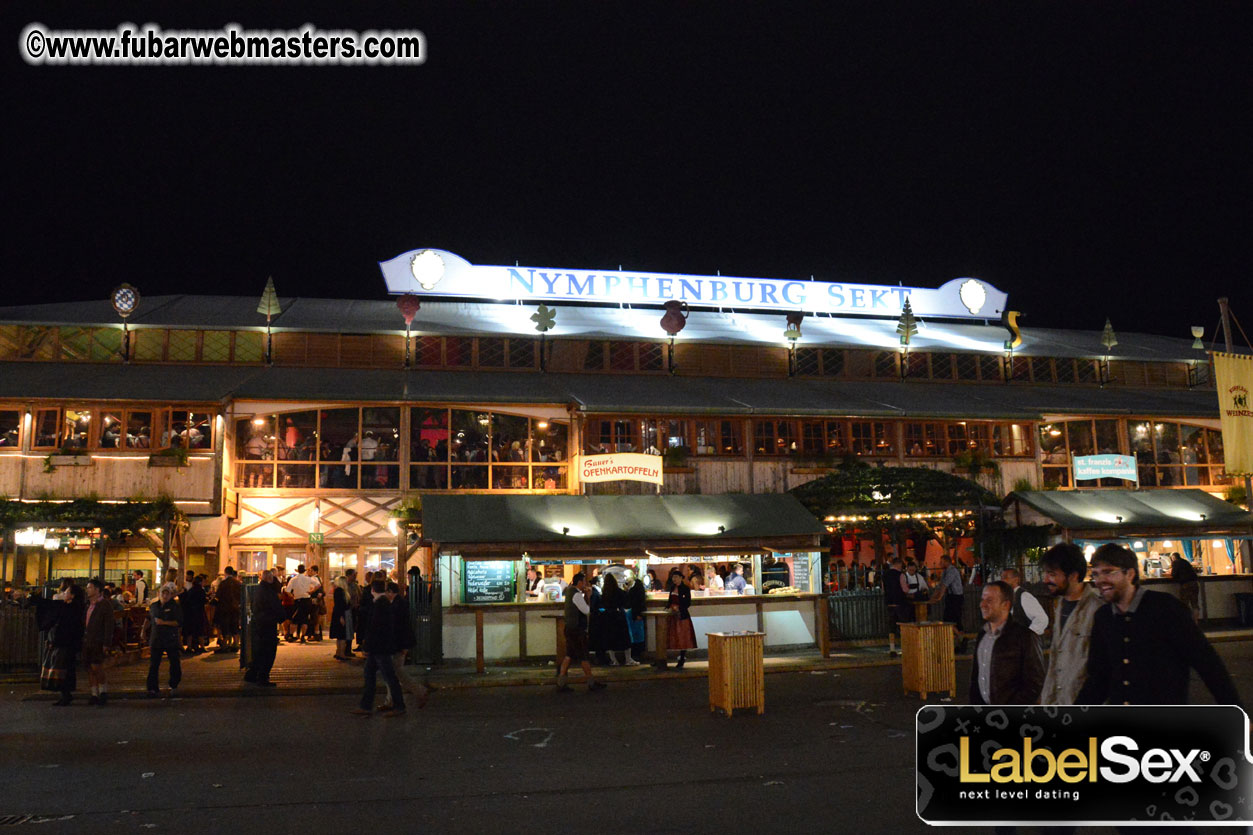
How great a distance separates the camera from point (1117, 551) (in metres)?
4.68

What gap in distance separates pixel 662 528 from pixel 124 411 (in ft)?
37.8

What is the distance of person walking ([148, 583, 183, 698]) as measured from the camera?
12.6m

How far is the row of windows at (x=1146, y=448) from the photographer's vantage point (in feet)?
82.1

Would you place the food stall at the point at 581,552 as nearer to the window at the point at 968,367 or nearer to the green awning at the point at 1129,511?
the green awning at the point at 1129,511

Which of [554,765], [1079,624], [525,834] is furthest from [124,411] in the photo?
[1079,624]

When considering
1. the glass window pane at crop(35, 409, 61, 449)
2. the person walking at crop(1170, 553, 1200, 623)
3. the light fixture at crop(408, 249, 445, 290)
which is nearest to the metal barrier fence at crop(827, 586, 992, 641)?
the person walking at crop(1170, 553, 1200, 623)

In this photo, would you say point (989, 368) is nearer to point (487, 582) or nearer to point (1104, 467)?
point (1104, 467)

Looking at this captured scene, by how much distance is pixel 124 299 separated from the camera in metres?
22.7

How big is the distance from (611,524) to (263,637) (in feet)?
22.3

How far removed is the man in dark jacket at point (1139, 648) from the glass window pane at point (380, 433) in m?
18.3

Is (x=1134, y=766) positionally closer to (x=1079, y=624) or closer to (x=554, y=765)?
(x=1079, y=624)

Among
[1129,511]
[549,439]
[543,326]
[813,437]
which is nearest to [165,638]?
[549,439]

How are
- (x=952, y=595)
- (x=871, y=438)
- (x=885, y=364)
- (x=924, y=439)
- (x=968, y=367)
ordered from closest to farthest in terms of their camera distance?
(x=952, y=595)
(x=871, y=438)
(x=924, y=439)
(x=885, y=364)
(x=968, y=367)

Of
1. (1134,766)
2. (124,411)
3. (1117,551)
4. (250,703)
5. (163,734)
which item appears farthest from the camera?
(124,411)
